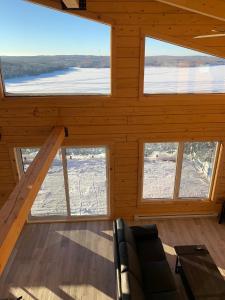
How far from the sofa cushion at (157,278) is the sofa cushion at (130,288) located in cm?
25

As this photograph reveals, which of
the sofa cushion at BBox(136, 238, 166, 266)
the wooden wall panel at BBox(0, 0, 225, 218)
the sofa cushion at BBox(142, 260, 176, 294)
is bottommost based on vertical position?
the sofa cushion at BBox(136, 238, 166, 266)

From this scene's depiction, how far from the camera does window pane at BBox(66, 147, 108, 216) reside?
5.38 meters

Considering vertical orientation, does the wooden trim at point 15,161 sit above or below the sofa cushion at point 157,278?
above

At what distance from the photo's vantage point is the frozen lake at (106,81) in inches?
185

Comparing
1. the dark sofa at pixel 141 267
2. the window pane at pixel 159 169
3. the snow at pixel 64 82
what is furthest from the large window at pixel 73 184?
the dark sofa at pixel 141 267

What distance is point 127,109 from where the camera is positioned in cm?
489

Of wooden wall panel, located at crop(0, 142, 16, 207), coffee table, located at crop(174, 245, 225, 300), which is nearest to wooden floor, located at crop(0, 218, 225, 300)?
coffee table, located at crop(174, 245, 225, 300)

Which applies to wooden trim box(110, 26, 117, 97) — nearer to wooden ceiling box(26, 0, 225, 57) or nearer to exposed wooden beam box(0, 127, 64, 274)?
wooden ceiling box(26, 0, 225, 57)

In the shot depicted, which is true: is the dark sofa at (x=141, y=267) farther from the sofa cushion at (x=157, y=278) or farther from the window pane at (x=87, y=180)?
the window pane at (x=87, y=180)

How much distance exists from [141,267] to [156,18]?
166 inches

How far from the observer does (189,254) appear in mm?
4289

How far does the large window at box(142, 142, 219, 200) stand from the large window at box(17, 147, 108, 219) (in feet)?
3.28

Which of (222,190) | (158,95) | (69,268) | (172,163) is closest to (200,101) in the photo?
(158,95)

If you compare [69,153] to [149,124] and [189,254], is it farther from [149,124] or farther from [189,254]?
[189,254]
